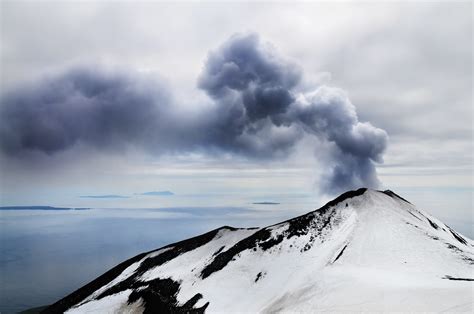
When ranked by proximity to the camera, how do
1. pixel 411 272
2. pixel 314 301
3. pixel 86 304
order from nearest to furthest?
1. pixel 314 301
2. pixel 411 272
3. pixel 86 304

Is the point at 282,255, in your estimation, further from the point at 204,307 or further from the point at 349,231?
the point at 204,307

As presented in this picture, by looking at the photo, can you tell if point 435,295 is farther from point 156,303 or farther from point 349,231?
point 156,303

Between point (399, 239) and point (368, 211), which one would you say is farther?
point (368, 211)

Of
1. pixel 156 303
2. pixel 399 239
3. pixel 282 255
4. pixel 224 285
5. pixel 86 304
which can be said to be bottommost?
pixel 86 304

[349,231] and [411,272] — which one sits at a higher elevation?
[349,231]

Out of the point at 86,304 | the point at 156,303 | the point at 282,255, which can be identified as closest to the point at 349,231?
the point at 282,255

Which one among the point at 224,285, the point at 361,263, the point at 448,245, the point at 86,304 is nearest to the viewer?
the point at 361,263

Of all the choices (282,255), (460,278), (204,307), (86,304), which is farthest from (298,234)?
(86,304)
